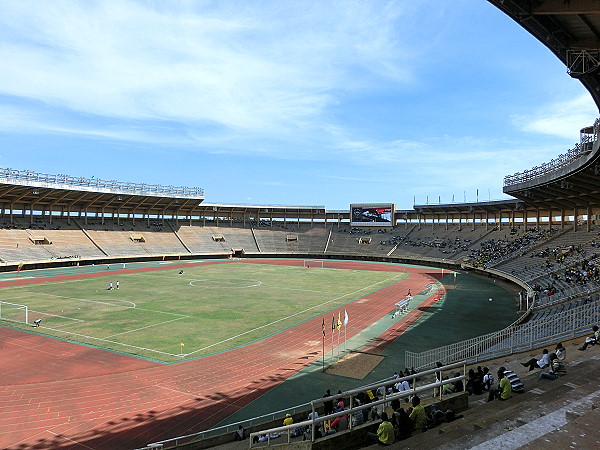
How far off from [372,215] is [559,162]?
53102mm

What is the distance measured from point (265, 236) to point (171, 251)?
22699 millimetres

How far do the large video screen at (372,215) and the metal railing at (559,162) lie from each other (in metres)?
40.1

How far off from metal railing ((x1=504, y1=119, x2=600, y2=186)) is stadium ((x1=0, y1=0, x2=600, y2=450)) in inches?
9.1

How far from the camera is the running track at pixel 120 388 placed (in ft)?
43.5

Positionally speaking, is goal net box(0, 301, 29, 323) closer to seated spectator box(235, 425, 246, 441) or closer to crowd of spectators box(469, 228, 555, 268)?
seated spectator box(235, 425, 246, 441)

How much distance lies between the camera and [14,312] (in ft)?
101

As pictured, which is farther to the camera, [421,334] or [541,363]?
[421,334]

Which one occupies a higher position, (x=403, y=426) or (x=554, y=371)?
(x=403, y=426)

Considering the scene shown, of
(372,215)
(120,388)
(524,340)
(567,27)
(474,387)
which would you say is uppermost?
(567,27)

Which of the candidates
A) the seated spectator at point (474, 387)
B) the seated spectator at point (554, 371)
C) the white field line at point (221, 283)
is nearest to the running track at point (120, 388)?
the seated spectator at point (474, 387)

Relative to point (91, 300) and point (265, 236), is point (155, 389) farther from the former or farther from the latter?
point (265, 236)

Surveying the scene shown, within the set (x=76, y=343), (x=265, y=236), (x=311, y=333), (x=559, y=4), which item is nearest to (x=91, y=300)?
(x=76, y=343)

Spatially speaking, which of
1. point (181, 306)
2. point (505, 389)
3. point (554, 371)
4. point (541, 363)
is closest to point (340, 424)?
point (505, 389)

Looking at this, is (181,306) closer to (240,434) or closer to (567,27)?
(240,434)
